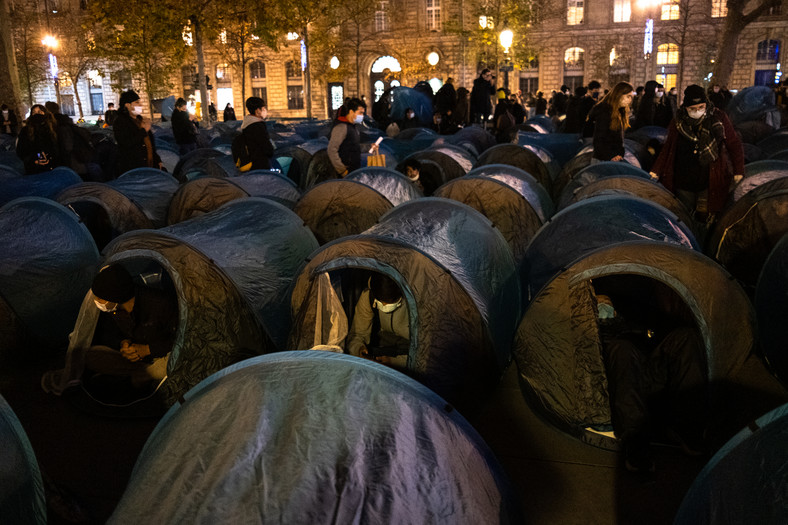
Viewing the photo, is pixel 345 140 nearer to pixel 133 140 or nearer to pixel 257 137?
pixel 257 137

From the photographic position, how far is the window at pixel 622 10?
42.6 m

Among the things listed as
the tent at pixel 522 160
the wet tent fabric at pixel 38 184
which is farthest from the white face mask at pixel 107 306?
the tent at pixel 522 160

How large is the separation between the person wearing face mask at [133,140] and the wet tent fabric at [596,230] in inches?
276

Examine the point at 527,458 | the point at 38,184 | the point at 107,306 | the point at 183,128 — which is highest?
the point at 183,128

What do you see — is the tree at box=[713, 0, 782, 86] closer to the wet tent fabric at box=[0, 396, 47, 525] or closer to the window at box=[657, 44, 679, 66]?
the wet tent fabric at box=[0, 396, 47, 525]

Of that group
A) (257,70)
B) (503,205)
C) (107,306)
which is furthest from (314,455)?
(257,70)

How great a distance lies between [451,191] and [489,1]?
1328 inches

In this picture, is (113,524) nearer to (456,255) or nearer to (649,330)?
(456,255)

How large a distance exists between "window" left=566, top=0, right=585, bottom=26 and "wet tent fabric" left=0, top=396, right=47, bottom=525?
4616 cm

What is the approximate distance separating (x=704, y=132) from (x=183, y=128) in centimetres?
1137

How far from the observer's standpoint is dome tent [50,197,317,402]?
532 centimetres

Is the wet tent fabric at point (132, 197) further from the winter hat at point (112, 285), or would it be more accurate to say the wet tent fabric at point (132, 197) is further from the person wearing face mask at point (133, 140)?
the winter hat at point (112, 285)

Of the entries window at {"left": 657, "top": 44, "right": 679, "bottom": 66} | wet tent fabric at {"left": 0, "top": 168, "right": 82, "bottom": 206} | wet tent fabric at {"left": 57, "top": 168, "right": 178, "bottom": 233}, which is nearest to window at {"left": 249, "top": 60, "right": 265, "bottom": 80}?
window at {"left": 657, "top": 44, "right": 679, "bottom": 66}

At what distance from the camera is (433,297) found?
495cm
